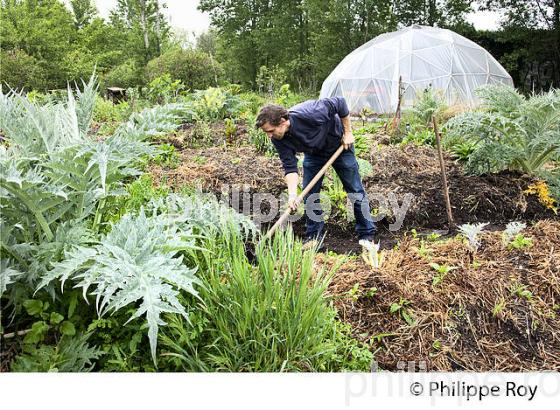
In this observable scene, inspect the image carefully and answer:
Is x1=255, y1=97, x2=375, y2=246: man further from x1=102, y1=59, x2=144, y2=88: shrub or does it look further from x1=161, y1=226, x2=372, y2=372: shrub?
x1=102, y1=59, x2=144, y2=88: shrub

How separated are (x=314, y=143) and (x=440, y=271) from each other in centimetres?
127

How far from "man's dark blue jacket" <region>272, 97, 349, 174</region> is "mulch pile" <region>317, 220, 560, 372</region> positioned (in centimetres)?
86

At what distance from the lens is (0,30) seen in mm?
4789

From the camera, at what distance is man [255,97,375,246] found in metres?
3.29

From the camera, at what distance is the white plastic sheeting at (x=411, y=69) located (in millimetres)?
10984

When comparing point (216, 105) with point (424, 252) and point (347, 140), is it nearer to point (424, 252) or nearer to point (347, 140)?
point (347, 140)

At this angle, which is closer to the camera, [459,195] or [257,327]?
[257,327]

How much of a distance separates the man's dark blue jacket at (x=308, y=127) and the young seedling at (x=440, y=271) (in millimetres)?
1171

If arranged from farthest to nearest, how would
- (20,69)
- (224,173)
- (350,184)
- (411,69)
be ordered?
(411,69) → (20,69) → (224,173) → (350,184)

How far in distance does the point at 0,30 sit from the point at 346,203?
11.7 feet

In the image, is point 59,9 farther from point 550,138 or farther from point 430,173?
point 550,138

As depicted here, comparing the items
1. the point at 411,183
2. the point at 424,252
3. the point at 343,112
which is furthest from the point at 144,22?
the point at 424,252

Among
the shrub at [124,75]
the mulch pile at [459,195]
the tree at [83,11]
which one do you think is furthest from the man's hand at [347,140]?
the shrub at [124,75]

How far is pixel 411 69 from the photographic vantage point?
1106 cm
